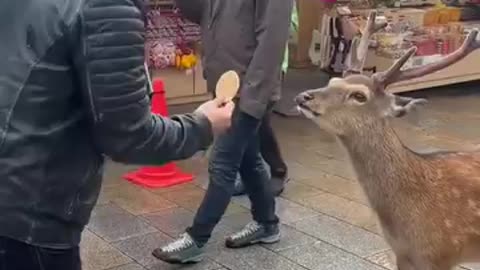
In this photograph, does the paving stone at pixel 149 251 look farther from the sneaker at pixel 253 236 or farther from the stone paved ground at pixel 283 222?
the sneaker at pixel 253 236

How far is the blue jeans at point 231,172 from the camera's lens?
12.9 ft

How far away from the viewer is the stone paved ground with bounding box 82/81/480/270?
4.12 meters

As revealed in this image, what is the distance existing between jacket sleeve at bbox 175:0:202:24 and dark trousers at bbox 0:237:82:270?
2.34 m

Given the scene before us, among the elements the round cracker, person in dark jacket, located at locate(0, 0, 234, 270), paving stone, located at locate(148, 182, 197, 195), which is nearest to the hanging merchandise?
paving stone, located at locate(148, 182, 197, 195)

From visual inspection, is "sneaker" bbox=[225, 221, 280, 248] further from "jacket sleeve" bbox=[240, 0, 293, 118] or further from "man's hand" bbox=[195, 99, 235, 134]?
"man's hand" bbox=[195, 99, 235, 134]

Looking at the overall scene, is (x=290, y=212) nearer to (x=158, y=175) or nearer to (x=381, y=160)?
(x=158, y=175)

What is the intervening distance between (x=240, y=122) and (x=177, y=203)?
1240 mm

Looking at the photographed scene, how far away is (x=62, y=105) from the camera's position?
1859 mm

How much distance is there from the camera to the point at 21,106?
5.97ft

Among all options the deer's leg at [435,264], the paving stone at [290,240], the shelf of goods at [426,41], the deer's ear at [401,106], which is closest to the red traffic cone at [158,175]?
the paving stone at [290,240]

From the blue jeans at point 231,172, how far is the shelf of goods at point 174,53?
8.55 ft

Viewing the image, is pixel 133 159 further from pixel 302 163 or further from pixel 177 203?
pixel 302 163

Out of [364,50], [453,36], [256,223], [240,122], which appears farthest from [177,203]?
[453,36]

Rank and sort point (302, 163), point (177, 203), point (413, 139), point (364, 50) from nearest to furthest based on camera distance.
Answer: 1. point (364, 50)
2. point (177, 203)
3. point (302, 163)
4. point (413, 139)
